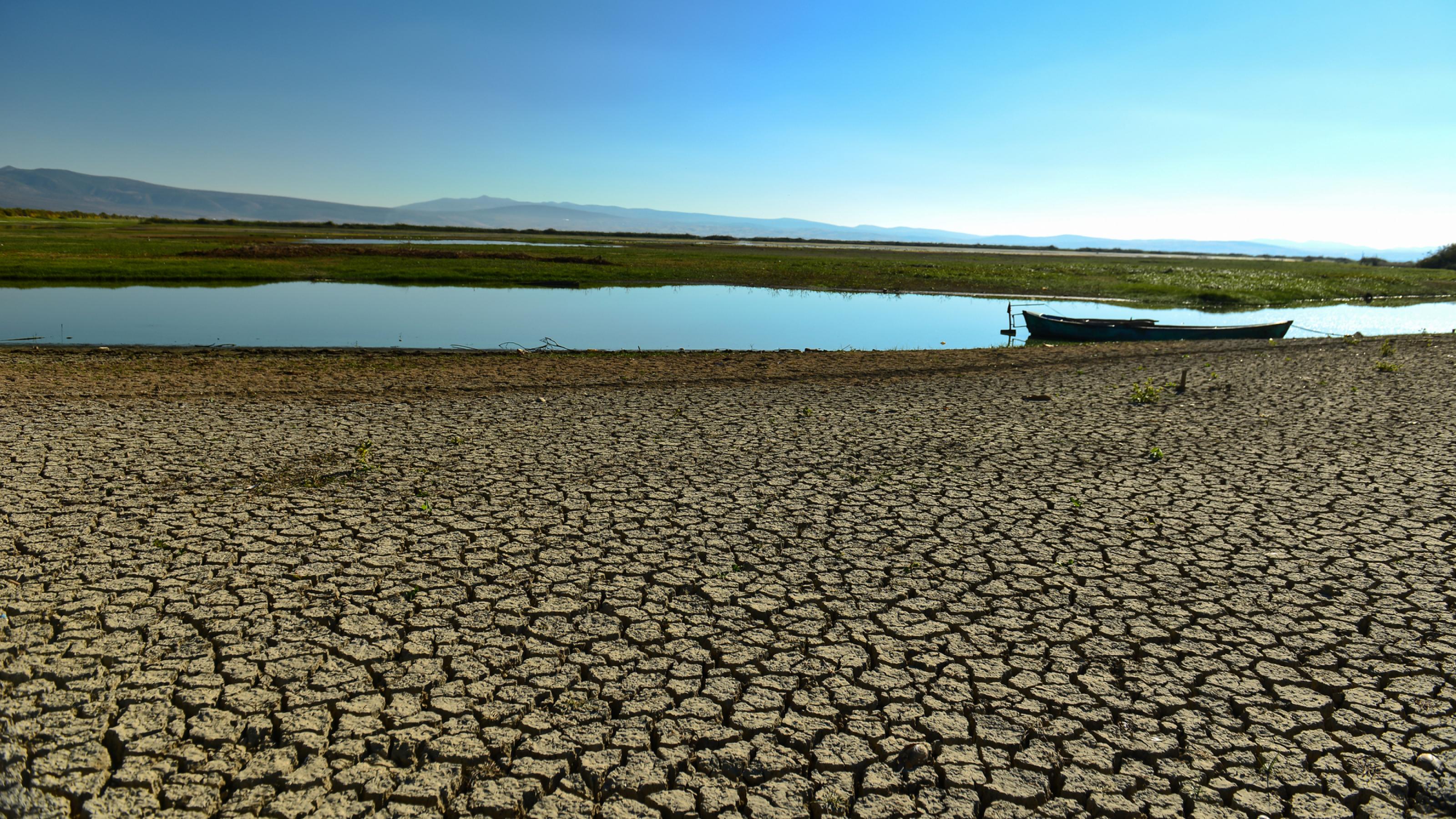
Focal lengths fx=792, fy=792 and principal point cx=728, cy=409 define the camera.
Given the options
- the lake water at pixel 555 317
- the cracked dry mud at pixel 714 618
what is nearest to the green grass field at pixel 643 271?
the lake water at pixel 555 317

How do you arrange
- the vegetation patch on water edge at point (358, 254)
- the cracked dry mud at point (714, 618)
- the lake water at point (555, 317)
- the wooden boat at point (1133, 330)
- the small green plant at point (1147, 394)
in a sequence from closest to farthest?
1. the cracked dry mud at point (714, 618)
2. the small green plant at point (1147, 394)
3. the lake water at point (555, 317)
4. the wooden boat at point (1133, 330)
5. the vegetation patch on water edge at point (358, 254)

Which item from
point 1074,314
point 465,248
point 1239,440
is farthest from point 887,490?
point 465,248

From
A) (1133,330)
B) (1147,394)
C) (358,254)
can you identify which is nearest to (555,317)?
(1133,330)

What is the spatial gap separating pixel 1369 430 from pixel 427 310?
25.4 m

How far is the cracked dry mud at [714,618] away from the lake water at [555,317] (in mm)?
10538

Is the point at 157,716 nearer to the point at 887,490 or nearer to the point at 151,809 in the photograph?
the point at 151,809

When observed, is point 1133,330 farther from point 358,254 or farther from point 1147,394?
point 358,254

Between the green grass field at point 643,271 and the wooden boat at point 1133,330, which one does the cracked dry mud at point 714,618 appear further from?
the green grass field at point 643,271

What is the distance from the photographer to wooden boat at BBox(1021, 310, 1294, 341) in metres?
22.5

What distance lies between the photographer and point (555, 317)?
2673cm

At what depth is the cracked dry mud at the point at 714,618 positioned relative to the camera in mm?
4016

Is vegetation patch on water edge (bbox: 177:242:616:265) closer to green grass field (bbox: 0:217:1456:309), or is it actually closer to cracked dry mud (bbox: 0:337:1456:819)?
green grass field (bbox: 0:217:1456:309)

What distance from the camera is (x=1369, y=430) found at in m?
11.4

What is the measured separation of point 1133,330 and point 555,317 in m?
17.9
